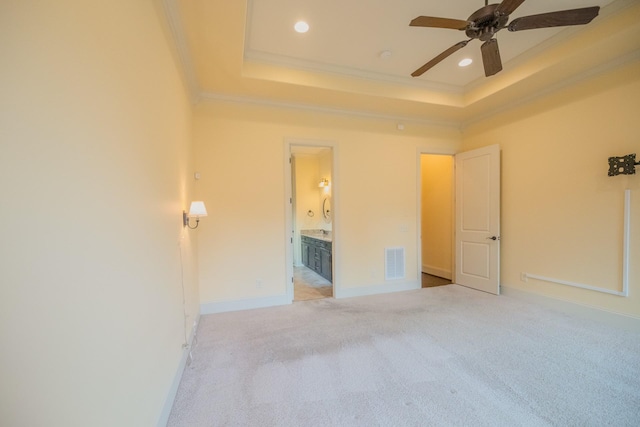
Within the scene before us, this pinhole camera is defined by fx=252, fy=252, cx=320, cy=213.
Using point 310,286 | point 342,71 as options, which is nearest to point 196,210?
point 342,71

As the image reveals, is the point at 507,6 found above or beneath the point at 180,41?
beneath

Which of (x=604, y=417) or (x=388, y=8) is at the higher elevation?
(x=388, y=8)

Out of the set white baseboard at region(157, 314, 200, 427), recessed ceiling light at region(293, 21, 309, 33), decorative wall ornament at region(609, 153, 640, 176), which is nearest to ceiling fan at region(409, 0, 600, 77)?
recessed ceiling light at region(293, 21, 309, 33)

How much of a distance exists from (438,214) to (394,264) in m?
1.87

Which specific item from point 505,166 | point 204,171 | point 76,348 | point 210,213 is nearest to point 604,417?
point 76,348

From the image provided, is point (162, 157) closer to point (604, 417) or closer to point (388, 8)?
point (388, 8)

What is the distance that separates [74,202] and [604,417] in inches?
122

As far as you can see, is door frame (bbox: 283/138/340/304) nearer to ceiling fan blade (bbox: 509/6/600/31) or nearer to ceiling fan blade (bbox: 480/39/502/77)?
ceiling fan blade (bbox: 480/39/502/77)

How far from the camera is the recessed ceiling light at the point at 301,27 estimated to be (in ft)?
8.54

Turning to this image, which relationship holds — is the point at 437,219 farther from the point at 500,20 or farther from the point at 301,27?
the point at 301,27

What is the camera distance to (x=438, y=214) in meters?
5.48

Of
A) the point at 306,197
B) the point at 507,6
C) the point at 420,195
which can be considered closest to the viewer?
the point at 507,6

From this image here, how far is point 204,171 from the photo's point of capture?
347 centimetres

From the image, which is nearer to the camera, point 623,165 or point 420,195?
point 623,165
